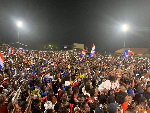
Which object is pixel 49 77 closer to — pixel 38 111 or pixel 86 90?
pixel 86 90

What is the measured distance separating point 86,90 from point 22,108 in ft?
6.47

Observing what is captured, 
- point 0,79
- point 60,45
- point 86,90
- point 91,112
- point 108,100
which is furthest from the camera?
point 60,45

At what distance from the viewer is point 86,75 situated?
8203 millimetres

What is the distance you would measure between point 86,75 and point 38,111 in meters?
4.86

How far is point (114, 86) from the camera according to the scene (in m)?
5.96

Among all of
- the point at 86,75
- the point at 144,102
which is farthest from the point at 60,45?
the point at 144,102

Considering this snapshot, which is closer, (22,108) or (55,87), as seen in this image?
(22,108)

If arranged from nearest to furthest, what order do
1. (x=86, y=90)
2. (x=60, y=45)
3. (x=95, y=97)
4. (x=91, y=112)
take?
(x=91, y=112) < (x=95, y=97) < (x=86, y=90) < (x=60, y=45)

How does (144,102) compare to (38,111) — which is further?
(144,102)

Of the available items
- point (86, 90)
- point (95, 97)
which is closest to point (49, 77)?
point (86, 90)

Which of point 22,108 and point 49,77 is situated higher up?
point 49,77

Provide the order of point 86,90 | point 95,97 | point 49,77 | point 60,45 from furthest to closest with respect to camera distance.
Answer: point 60,45, point 49,77, point 86,90, point 95,97

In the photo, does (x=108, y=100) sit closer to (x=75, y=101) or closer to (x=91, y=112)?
(x=91, y=112)

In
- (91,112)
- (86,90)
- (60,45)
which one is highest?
(60,45)
